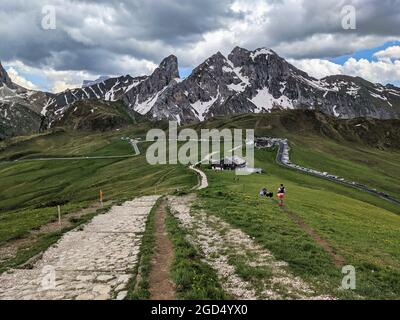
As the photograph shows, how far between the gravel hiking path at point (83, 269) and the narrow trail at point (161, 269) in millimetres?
1176

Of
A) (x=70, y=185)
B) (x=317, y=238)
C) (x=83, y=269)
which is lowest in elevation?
(x=70, y=185)

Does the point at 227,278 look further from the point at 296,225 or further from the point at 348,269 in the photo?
the point at 296,225

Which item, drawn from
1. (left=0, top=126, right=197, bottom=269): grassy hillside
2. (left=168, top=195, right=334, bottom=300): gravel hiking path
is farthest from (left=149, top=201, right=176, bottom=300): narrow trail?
(left=0, top=126, right=197, bottom=269): grassy hillside

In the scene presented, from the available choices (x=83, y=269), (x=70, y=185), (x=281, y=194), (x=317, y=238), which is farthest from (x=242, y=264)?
(x=70, y=185)

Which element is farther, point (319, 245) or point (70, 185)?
point (70, 185)

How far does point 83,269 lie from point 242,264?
835 centimetres

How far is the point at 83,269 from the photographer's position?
66.0 ft

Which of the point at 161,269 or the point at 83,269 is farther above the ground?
the point at 161,269

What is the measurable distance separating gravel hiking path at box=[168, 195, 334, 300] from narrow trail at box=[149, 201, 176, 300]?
6.21ft

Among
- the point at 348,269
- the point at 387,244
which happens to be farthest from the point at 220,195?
the point at 348,269

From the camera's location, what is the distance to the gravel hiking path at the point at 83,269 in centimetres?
1688

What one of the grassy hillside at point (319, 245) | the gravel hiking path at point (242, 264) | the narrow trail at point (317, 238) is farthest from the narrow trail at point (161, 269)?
the narrow trail at point (317, 238)

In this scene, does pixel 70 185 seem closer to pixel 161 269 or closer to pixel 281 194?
pixel 281 194

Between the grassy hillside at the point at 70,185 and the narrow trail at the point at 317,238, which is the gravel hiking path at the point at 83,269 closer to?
the grassy hillside at the point at 70,185
